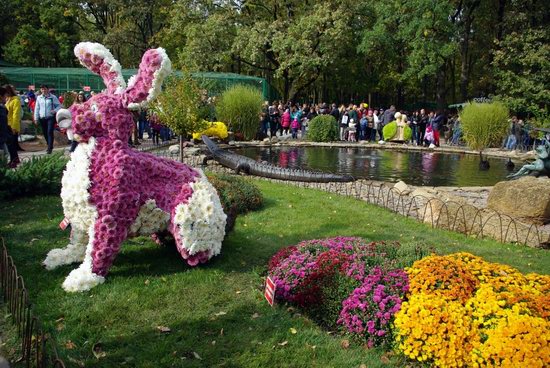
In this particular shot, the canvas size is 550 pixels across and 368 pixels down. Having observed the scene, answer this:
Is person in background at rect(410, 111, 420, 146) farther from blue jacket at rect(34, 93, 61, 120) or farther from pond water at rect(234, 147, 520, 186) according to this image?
blue jacket at rect(34, 93, 61, 120)

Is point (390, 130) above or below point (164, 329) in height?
above

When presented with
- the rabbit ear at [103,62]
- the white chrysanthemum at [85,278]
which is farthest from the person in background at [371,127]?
the white chrysanthemum at [85,278]

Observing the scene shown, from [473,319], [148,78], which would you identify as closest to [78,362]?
[148,78]

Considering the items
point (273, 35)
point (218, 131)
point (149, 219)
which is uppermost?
point (273, 35)

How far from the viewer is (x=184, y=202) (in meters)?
5.31

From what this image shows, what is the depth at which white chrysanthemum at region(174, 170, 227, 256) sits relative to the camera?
5293 mm

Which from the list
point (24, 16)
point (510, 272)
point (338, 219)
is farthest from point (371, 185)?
point (24, 16)

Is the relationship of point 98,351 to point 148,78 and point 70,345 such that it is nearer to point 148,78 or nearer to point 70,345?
point 70,345

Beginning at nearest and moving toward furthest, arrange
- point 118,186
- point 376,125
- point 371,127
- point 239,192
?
point 118,186, point 239,192, point 371,127, point 376,125

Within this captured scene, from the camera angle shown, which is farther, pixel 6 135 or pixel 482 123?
pixel 482 123

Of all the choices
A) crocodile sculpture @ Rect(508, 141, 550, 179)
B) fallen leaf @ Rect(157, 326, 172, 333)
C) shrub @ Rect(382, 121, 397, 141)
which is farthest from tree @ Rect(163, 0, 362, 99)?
fallen leaf @ Rect(157, 326, 172, 333)

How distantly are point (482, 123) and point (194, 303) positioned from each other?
58.8 feet

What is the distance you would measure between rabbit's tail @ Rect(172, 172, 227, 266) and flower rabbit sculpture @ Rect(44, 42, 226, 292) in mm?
11

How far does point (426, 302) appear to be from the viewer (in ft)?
13.6
